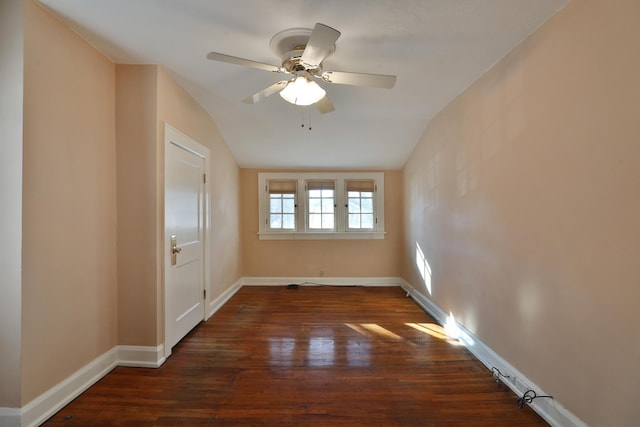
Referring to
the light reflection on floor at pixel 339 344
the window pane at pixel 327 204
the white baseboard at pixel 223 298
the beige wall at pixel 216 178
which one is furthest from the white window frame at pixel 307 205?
the light reflection on floor at pixel 339 344

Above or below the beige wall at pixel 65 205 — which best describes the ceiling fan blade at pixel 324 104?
above

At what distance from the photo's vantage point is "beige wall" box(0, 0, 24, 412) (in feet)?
4.63

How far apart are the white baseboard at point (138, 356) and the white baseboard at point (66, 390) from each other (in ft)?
0.17

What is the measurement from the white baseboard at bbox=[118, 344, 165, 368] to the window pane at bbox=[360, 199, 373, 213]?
10.9ft

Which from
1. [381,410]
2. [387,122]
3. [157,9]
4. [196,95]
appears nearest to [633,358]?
[381,410]

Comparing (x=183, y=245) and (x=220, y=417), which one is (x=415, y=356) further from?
(x=183, y=245)

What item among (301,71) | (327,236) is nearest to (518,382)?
(301,71)

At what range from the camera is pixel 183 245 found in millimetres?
2445

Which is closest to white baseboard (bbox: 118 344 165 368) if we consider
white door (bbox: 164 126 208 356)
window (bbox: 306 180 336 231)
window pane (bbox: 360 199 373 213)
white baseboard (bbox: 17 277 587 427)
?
white baseboard (bbox: 17 277 587 427)

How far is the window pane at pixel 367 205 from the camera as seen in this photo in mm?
4391

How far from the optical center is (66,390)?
1639 mm

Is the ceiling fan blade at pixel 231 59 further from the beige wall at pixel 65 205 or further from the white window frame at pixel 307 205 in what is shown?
Answer: the white window frame at pixel 307 205

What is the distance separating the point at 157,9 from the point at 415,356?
3067mm

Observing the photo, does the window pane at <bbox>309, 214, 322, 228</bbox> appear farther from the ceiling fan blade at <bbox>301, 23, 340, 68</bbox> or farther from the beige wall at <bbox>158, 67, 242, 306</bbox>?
the ceiling fan blade at <bbox>301, 23, 340, 68</bbox>
